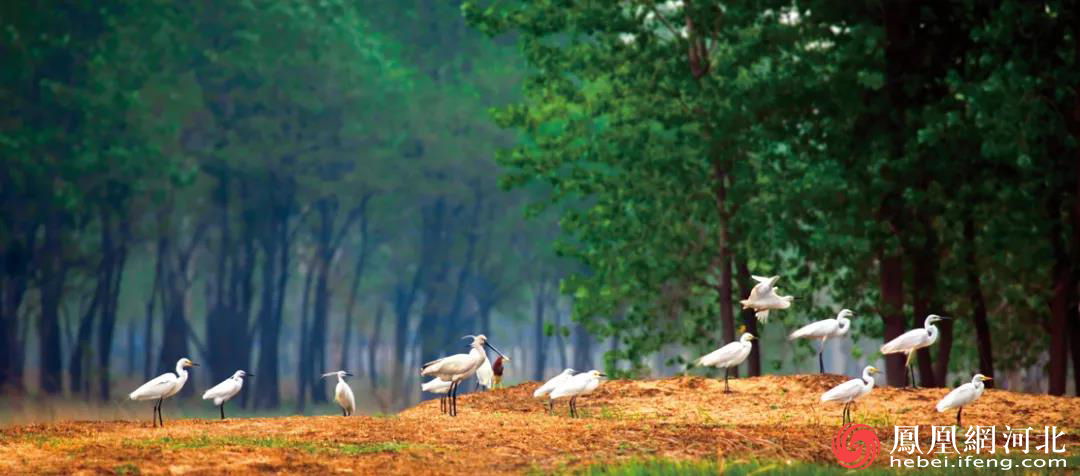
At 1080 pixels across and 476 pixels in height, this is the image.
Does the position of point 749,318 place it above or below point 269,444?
above

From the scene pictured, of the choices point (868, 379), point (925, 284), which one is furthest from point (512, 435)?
point (925, 284)

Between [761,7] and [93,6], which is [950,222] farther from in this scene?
[93,6]

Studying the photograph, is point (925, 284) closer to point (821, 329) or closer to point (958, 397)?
point (821, 329)

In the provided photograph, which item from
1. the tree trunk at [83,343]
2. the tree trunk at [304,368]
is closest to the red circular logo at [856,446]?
the tree trunk at [83,343]

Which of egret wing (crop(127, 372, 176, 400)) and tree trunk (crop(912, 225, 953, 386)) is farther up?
tree trunk (crop(912, 225, 953, 386))

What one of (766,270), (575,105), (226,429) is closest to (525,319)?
(575,105)

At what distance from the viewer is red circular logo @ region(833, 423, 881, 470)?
60.1 feet

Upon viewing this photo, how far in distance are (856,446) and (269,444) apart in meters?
6.45

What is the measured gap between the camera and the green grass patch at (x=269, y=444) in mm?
18897

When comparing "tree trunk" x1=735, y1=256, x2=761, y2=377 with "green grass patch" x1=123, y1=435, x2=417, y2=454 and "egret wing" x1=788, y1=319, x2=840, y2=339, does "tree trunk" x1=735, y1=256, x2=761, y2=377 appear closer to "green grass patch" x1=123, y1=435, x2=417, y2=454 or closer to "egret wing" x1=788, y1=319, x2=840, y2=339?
"egret wing" x1=788, y1=319, x2=840, y2=339

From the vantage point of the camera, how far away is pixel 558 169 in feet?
193

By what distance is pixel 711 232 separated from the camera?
39531 mm

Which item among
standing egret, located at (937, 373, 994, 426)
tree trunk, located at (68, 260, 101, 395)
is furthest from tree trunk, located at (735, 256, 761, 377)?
tree trunk, located at (68, 260, 101, 395)

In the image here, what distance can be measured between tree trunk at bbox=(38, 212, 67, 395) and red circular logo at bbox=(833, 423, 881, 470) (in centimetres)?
3669
